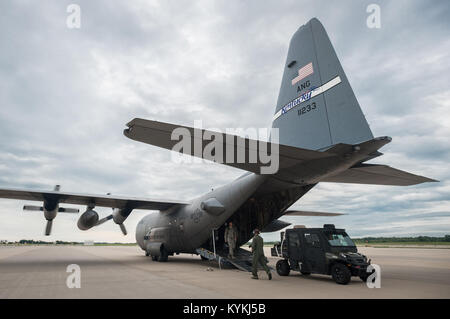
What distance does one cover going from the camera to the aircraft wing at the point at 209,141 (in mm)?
6039

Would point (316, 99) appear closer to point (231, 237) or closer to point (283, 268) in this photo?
point (283, 268)

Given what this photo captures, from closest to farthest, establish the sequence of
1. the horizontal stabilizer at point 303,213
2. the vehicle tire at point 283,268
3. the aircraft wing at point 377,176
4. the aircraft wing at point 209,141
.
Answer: the aircraft wing at point 209,141 → the aircraft wing at point 377,176 → the vehicle tire at point 283,268 → the horizontal stabilizer at point 303,213

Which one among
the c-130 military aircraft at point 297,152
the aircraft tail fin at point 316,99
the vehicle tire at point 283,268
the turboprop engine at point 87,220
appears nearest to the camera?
the c-130 military aircraft at point 297,152

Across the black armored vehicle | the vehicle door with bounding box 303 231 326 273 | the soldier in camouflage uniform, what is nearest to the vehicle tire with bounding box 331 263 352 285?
the black armored vehicle

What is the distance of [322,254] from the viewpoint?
27.7ft

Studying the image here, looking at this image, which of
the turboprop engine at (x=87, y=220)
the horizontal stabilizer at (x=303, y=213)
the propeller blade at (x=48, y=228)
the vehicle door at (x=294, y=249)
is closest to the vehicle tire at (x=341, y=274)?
the vehicle door at (x=294, y=249)

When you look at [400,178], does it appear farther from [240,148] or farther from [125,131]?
[125,131]

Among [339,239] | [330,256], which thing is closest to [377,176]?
[339,239]

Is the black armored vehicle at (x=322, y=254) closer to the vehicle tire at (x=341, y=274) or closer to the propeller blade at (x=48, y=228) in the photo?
the vehicle tire at (x=341, y=274)

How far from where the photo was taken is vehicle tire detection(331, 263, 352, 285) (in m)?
7.66

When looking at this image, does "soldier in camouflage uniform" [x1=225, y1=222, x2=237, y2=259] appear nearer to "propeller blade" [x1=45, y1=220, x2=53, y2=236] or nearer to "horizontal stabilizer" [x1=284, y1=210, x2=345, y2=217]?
"horizontal stabilizer" [x1=284, y1=210, x2=345, y2=217]

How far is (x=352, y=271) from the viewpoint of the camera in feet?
25.7
